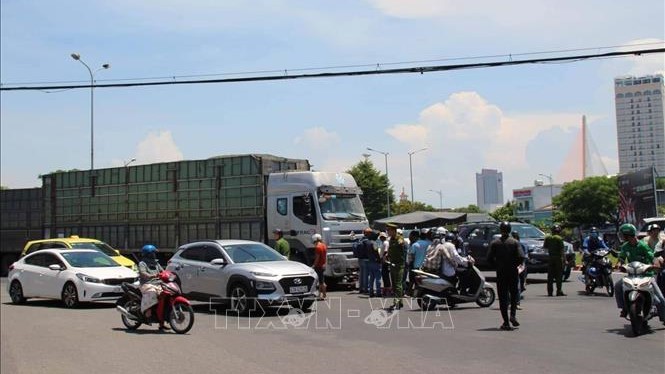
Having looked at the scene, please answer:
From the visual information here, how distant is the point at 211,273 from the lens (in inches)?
552

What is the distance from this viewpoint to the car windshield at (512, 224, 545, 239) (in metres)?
20.7

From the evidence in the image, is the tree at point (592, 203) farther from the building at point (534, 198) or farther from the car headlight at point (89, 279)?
the car headlight at point (89, 279)

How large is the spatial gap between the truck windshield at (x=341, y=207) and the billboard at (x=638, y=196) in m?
34.6

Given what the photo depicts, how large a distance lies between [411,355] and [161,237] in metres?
15.7

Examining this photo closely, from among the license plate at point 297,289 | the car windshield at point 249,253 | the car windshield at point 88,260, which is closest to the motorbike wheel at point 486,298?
the license plate at point 297,289

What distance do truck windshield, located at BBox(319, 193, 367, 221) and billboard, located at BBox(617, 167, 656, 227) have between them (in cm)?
3459

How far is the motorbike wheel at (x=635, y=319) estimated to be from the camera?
991 centimetres

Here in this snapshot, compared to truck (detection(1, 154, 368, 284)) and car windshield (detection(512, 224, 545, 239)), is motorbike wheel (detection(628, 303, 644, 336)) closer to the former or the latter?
truck (detection(1, 154, 368, 284))

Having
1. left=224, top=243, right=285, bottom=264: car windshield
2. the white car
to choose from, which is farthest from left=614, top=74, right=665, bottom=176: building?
the white car

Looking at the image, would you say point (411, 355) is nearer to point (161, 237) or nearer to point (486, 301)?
point (486, 301)

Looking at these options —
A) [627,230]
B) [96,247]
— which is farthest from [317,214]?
[627,230]

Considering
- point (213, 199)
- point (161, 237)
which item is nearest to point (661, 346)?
point (213, 199)

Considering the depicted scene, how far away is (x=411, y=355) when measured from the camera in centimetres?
875

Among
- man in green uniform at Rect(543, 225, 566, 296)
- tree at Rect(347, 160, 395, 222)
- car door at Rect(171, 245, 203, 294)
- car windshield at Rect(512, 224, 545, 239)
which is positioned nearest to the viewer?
car door at Rect(171, 245, 203, 294)
